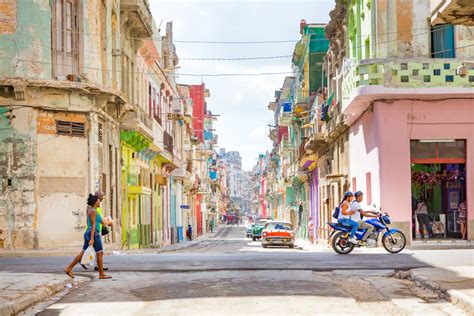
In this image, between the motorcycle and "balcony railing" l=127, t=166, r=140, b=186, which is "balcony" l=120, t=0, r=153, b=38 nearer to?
"balcony railing" l=127, t=166, r=140, b=186

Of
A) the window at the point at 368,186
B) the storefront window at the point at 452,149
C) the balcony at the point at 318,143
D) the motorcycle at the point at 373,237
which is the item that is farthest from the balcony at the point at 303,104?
the motorcycle at the point at 373,237

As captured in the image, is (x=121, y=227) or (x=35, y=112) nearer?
(x=35, y=112)

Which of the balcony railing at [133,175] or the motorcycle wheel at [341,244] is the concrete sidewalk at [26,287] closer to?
the motorcycle wheel at [341,244]

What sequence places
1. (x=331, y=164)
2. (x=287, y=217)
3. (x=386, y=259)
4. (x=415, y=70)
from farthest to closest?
(x=287, y=217) → (x=331, y=164) → (x=415, y=70) → (x=386, y=259)

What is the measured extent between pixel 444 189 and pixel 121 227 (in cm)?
1241

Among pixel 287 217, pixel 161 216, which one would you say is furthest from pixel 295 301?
pixel 287 217

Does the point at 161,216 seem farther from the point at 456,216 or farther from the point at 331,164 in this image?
the point at 456,216

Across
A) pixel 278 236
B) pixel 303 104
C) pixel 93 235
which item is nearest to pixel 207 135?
pixel 303 104

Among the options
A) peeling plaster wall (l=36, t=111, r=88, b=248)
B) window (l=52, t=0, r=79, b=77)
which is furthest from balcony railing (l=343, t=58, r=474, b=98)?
peeling plaster wall (l=36, t=111, r=88, b=248)

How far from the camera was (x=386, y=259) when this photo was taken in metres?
16.7

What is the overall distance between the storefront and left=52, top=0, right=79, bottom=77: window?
11.4 m

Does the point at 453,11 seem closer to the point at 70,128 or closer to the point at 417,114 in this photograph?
the point at 417,114

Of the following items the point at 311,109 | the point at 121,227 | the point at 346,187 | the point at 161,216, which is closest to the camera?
the point at 121,227

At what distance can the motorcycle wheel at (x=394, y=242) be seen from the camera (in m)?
19.3
